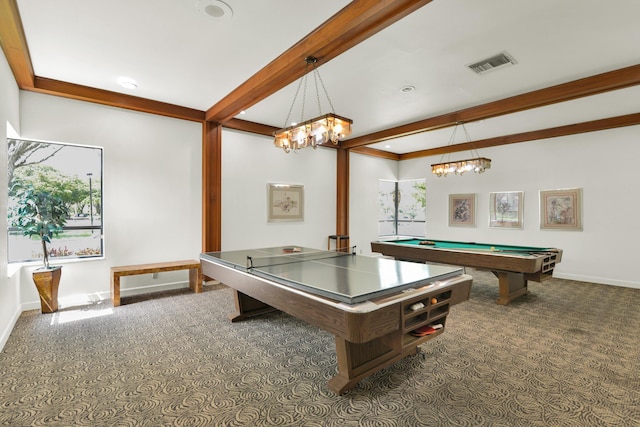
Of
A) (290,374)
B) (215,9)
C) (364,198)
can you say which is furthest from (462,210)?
(215,9)

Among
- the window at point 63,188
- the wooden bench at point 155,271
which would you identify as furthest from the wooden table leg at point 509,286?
the window at point 63,188

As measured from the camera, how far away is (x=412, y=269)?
2742mm

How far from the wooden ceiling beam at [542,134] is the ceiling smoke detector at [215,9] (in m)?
6.26

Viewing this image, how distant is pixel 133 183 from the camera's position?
467cm

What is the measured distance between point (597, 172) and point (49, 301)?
8.80 metres

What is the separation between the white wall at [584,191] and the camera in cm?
539

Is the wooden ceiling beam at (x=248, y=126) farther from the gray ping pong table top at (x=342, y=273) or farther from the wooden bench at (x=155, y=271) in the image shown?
the gray ping pong table top at (x=342, y=273)

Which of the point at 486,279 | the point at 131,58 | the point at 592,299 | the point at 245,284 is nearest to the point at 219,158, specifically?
the point at 131,58

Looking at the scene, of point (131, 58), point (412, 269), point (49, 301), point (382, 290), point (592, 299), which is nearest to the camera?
point (382, 290)

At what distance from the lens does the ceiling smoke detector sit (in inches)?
99.3

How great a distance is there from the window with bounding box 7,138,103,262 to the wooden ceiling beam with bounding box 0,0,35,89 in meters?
0.85

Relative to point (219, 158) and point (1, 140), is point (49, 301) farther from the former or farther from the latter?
point (219, 158)

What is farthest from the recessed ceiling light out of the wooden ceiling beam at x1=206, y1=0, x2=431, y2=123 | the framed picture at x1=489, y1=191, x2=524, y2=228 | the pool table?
the framed picture at x1=489, y1=191, x2=524, y2=228

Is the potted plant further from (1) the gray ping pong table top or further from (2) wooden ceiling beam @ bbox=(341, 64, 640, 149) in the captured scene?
A: (2) wooden ceiling beam @ bbox=(341, 64, 640, 149)
